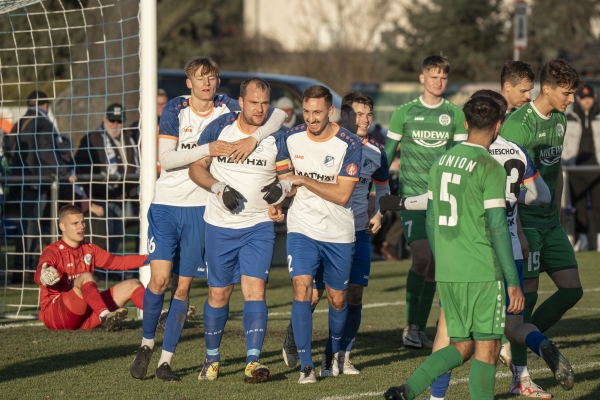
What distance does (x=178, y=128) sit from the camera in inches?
279

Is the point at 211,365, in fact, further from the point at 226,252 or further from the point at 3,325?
the point at 3,325

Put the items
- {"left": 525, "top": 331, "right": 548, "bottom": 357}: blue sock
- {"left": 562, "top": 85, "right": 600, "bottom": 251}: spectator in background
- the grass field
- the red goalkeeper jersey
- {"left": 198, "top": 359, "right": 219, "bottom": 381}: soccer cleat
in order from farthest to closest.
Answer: {"left": 562, "top": 85, "right": 600, "bottom": 251}: spectator in background
the red goalkeeper jersey
{"left": 198, "top": 359, "right": 219, "bottom": 381}: soccer cleat
the grass field
{"left": 525, "top": 331, "right": 548, "bottom": 357}: blue sock

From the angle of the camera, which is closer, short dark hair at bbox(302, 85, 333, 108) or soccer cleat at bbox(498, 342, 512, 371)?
Answer: short dark hair at bbox(302, 85, 333, 108)

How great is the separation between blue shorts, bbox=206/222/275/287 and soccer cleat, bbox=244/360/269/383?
2.03 ft

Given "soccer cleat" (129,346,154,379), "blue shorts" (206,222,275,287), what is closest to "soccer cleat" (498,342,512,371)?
"blue shorts" (206,222,275,287)

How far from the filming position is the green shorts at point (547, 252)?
682 centimetres

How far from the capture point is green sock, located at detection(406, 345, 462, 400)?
5047 millimetres

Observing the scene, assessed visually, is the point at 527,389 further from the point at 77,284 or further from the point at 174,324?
the point at 77,284

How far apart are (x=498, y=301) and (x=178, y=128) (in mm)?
2945

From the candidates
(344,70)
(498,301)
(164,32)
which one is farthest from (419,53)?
(498,301)

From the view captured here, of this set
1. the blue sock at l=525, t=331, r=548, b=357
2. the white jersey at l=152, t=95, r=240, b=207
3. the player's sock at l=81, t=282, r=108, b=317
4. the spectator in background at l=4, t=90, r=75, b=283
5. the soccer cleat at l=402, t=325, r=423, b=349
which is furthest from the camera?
the spectator in background at l=4, t=90, r=75, b=283

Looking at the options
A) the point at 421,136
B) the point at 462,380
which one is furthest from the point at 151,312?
the point at 421,136

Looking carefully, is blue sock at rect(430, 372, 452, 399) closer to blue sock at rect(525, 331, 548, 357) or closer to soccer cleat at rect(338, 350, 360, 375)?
blue sock at rect(525, 331, 548, 357)

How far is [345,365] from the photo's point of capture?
281 inches
